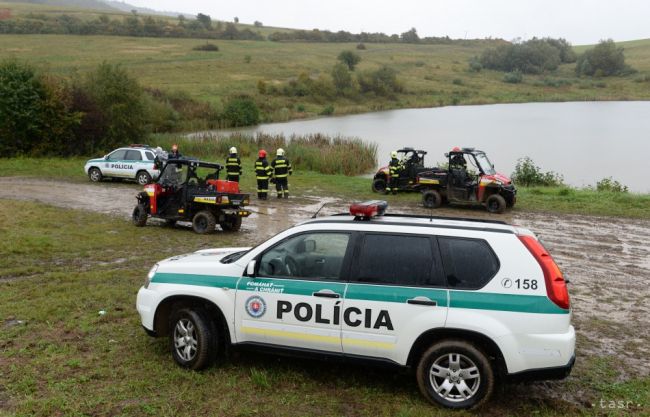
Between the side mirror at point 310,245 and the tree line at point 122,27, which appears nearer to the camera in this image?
the side mirror at point 310,245

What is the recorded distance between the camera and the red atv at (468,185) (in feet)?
57.7

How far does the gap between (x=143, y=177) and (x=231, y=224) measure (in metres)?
9.83

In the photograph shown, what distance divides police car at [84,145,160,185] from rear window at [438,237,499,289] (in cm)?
1909

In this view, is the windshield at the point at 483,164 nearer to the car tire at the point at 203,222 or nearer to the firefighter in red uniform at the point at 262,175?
the firefighter in red uniform at the point at 262,175

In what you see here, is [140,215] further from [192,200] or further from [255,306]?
[255,306]

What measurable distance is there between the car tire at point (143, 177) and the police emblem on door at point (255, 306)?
18114 millimetres

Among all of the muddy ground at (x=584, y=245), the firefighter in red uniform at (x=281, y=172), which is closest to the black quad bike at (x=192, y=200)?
the muddy ground at (x=584, y=245)

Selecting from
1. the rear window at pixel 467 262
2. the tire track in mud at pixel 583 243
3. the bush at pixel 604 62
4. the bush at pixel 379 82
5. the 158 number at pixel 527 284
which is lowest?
the tire track in mud at pixel 583 243

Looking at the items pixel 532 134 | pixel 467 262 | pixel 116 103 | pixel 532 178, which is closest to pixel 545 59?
pixel 532 134

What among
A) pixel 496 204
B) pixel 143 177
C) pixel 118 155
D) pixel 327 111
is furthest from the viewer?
pixel 327 111

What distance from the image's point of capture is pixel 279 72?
84875 millimetres

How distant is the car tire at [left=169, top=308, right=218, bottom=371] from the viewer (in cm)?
586

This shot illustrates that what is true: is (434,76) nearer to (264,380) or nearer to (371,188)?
(371,188)

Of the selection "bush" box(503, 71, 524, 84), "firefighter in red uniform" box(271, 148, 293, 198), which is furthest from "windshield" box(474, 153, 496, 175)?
"bush" box(503, 71, 524, 84)
